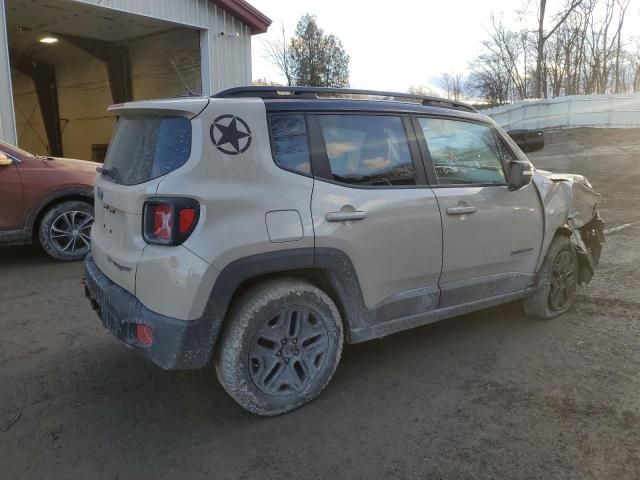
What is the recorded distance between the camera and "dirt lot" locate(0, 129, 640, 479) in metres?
2.70

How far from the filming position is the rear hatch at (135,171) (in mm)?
2879

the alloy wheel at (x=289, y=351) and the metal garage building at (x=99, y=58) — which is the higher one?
the metal garage building at (x=99, y=58)

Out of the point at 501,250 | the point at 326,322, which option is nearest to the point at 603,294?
the point at 501,250

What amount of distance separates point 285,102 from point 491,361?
230 cm

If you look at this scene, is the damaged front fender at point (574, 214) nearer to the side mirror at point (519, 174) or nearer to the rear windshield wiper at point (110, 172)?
the side mirror at point (519, 174)

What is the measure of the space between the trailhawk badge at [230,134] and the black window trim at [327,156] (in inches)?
16.5

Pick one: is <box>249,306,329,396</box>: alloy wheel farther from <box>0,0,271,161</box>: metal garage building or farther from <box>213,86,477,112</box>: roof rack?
<box>0,0,271,161</box>: metal garage building

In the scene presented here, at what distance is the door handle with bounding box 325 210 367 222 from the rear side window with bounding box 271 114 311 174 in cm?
28

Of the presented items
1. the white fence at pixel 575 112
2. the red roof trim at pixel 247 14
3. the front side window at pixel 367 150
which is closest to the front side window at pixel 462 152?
the front side window at pixel 367 150

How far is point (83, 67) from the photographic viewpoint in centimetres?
1844

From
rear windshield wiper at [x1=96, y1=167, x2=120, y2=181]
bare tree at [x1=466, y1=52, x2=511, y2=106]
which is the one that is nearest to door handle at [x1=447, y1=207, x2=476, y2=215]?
rear windshield wiper at [x1=96, y1=167, x2=120, y2=181]

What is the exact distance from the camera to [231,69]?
1370 centimetres

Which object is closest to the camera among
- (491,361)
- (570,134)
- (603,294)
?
(491,361)

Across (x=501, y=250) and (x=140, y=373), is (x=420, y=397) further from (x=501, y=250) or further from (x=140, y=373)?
(x=140, y=373)
